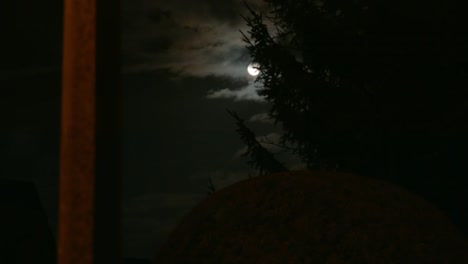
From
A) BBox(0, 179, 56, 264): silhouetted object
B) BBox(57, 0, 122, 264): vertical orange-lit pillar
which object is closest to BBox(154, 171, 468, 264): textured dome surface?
BBox(57, 0, 122, 264): vertical orange-lit pillar

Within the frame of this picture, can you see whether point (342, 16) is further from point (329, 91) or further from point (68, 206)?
point (68, 206)

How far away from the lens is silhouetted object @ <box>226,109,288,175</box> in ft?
61.1

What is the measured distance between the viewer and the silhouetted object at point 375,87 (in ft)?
Result: 55.7

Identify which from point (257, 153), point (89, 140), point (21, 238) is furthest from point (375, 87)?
point (89, 140)

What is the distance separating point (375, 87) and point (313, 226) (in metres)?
11.0

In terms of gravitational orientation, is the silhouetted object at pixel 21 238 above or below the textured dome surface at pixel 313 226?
above

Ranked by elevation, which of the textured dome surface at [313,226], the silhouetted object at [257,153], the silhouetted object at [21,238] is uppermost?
the silhouetted object at [257,153]

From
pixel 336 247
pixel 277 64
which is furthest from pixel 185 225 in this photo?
pixel 277 64

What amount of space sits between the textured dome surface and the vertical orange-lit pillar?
7.59ft

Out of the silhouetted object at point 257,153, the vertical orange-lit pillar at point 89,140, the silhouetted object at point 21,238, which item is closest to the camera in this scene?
the vertical orange-lit pillar at point 89,140

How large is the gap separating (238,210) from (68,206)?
8.72 ft

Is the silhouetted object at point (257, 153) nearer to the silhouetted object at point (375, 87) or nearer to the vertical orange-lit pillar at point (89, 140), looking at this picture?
the silhouetted object at point (375, 87)

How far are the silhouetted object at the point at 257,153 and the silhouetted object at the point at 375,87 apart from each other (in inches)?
19.5

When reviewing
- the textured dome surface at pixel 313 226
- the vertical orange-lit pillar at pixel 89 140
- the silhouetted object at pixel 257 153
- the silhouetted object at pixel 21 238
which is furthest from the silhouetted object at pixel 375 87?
the vertical orange-lit pillar at pixel 89 140
